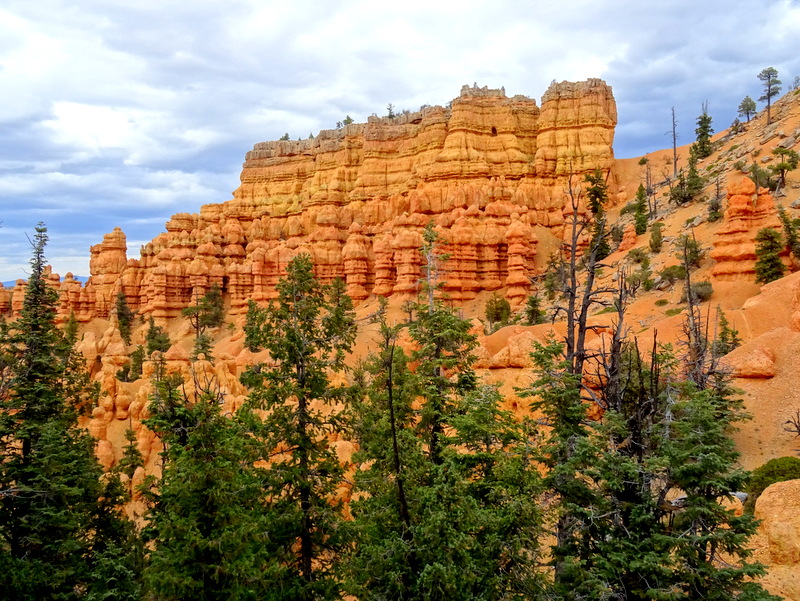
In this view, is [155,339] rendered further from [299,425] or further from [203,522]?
[203,522]

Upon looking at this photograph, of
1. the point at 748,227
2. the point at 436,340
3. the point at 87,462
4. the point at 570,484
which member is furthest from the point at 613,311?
the point at 87,462

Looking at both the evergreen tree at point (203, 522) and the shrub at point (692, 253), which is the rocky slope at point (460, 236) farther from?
the evergreen tree at point (203, 522)

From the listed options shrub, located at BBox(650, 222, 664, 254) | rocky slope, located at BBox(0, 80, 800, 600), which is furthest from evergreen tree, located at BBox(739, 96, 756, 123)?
shrub, located at BBox(650, 222, 664, 254)

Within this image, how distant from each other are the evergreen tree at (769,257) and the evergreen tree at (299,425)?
30.0 m

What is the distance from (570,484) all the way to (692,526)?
206 centimetres

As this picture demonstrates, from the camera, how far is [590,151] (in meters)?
57.8

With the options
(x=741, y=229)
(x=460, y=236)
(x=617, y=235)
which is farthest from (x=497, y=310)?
(x=741, y=229)

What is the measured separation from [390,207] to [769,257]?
41.1m

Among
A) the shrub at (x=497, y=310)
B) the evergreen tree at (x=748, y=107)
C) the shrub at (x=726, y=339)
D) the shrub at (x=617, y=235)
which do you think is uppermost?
the evergreen tree at (x=748, y=107)

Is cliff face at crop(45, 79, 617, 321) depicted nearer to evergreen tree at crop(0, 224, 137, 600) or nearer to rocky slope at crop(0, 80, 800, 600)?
rocky slope at crop(0, 80, 800, 600)

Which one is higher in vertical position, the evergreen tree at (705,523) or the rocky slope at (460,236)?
the rocky slope at (460,236)

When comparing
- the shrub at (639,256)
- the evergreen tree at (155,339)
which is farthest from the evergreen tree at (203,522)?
the evergreen tree at (155,339)

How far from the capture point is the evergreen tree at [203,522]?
868 centimetres

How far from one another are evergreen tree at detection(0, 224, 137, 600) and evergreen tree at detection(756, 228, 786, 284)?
115ft
